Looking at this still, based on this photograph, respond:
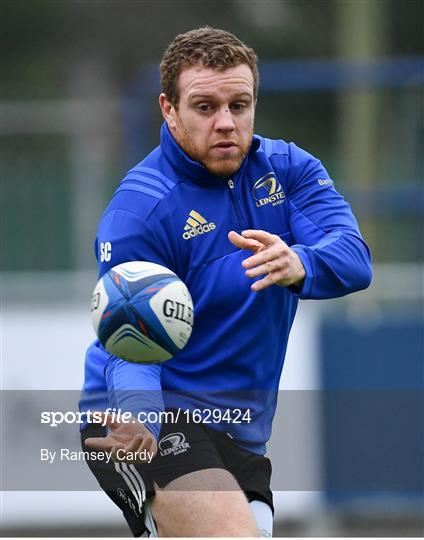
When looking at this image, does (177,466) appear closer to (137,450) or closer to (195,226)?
(137,450)

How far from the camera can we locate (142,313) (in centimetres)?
477

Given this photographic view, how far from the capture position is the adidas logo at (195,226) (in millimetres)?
5008

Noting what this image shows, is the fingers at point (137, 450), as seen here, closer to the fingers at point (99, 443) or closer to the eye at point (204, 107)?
the fingers at point (99, 443)

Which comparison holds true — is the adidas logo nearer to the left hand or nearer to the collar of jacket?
the collar of jacket

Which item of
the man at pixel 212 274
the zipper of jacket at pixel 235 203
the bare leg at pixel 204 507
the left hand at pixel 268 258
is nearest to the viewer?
the left hand at pixel 268 258

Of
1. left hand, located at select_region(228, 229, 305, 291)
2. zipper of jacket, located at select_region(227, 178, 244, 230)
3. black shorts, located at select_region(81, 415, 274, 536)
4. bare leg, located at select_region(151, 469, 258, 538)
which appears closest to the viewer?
left hand, located at select_region(228, 229, 305, 291)

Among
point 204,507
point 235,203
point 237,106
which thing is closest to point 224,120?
point 237,106

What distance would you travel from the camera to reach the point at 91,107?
1411 cm

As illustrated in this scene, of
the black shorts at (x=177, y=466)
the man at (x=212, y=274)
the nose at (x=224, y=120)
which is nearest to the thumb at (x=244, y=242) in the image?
the man at (x=212, y=274)

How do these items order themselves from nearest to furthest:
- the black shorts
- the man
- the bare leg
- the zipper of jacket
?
the bare leg → the man → the black shorts → the zipper of jacket

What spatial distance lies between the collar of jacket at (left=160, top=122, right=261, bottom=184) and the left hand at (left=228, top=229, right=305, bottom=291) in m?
0.46

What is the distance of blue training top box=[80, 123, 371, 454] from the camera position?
493 centimetres

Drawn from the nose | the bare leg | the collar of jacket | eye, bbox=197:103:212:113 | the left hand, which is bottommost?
the bare leg

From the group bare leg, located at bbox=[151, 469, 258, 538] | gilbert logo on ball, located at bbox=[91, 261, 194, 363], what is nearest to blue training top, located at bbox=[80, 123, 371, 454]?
gilbert logo on ball, located at bbox=[91, 261, 194, 363]
